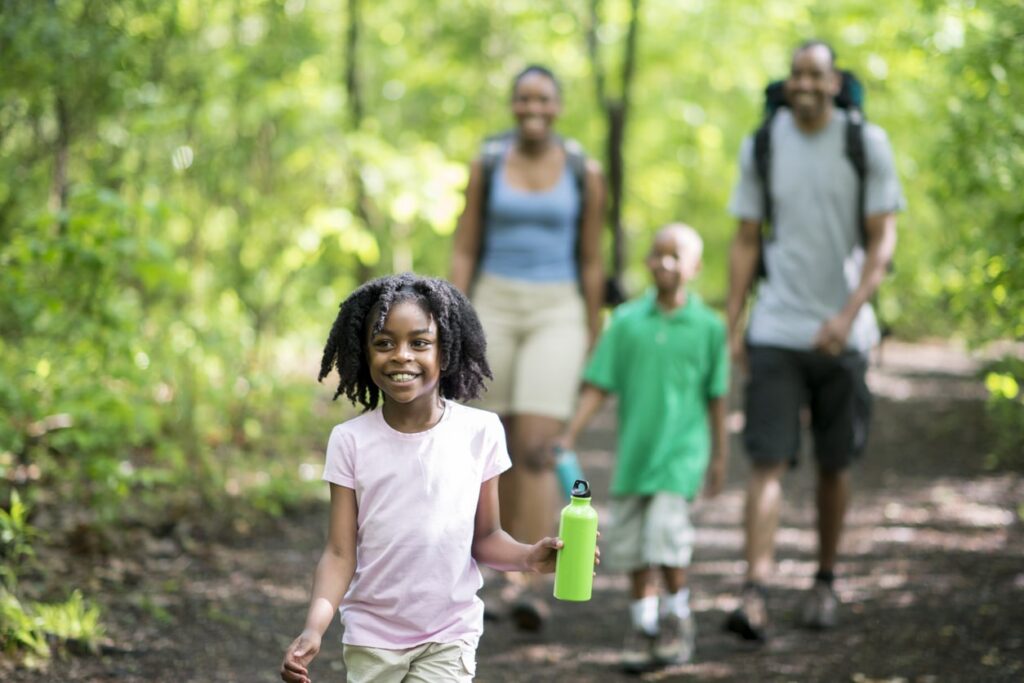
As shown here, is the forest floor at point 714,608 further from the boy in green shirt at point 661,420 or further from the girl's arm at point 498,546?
the girl's arm at point 498,546

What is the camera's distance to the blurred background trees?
4.93 m

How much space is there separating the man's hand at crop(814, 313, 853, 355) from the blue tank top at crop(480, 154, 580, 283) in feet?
3.71

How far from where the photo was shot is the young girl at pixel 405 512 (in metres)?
2.89

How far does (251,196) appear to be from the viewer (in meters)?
7.44

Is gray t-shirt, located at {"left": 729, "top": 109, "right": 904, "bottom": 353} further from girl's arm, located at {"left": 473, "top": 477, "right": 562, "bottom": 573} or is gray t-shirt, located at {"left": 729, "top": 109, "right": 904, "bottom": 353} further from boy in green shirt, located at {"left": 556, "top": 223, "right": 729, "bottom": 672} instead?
girl's arm, located at {"left": 473, "top": 477, "right": 562, "bottom": 573}

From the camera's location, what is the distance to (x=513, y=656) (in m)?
4.97

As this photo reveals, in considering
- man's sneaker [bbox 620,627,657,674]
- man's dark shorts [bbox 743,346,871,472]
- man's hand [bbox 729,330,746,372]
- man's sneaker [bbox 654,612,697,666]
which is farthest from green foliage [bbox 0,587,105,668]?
man's hand [bbox 729,330,746,372]

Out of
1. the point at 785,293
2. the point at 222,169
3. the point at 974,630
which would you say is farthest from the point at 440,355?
the point at 222,169

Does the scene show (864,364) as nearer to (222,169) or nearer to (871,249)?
(871,249)

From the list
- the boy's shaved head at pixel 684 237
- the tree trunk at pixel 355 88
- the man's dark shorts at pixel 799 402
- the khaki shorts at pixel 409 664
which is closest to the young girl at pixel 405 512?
the khaki shorts at pixel 409 664

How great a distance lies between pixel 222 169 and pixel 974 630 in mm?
4596

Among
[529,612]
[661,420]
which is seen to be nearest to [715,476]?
[661,420]

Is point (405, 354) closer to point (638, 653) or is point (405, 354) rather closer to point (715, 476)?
point (638, 653)

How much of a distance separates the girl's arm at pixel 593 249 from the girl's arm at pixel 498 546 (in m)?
2.62
